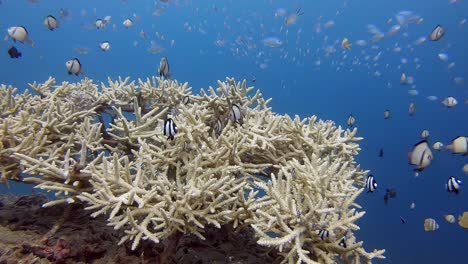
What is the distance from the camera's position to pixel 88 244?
143 inches

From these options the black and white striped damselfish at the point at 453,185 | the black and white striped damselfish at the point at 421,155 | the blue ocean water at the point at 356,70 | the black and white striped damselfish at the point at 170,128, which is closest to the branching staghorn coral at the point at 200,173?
the black and white striped damselfish at the point at 170,128

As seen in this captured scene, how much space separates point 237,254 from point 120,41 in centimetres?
13271

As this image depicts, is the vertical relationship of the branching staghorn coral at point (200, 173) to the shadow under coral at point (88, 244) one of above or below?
above

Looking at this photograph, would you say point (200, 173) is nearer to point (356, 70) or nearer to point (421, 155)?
point (421, 155)

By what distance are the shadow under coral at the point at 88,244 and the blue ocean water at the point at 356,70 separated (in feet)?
103

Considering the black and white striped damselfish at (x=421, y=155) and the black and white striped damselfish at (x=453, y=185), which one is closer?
the black and white striped damselfish at (x=421, y=155)

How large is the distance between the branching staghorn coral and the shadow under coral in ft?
0.65

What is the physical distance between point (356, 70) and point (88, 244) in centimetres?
9897

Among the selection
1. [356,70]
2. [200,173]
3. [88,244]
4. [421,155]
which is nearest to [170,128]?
[200,173]

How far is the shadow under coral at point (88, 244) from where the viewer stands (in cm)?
345

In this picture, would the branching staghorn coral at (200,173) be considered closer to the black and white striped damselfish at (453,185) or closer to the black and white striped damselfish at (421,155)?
the black and white striped damselfish at (421,155)

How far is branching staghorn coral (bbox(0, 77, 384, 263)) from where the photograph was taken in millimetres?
3139

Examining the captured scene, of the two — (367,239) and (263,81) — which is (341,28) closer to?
(263,81)

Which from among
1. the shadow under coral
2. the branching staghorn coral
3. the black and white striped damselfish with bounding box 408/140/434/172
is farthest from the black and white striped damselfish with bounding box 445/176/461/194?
the shadow under coral
